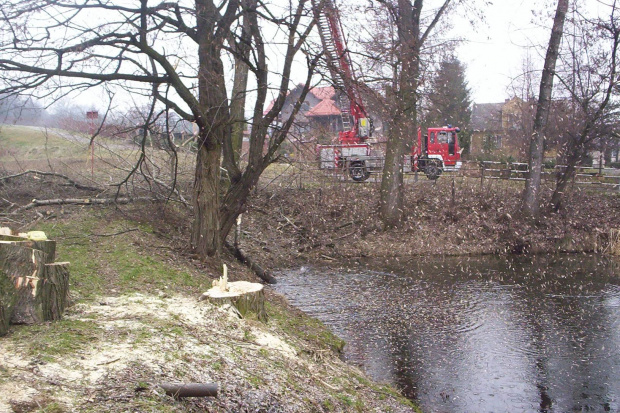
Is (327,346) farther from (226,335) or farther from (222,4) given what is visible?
(222,4)

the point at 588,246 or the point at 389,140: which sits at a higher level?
the point at 389,140

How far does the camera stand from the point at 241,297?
25.0 ft

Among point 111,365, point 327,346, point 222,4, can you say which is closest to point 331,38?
point 222,4

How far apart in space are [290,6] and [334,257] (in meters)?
9.19

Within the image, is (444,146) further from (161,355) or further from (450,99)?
(161,355)

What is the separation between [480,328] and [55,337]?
24.7 feet

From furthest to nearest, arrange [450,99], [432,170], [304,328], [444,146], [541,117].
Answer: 1. [450,99]
2. [444,146]
3. [432,170]
4. [541,117]
5. [304,328]

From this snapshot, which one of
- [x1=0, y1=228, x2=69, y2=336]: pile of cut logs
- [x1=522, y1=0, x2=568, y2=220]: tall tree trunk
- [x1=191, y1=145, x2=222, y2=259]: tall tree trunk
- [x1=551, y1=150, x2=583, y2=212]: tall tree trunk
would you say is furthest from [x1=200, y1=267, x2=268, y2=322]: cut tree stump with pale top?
[x1=551, y1=150, x2=583, y2=212]: tall tree trunk

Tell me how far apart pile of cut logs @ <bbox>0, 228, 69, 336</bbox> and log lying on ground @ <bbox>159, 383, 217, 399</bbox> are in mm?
1880

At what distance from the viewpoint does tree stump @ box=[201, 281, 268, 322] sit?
299 inches

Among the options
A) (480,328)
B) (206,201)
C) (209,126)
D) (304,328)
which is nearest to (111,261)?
(206,201)

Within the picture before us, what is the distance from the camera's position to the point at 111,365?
16.8 feet

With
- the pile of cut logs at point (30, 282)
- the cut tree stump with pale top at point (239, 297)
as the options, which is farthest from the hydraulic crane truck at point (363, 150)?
the pile of cut logs at point (30, 282)

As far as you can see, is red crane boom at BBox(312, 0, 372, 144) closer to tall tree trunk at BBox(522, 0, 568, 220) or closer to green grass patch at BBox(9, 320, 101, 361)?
green grass patch at BBox(9, 320, 101, 361)
